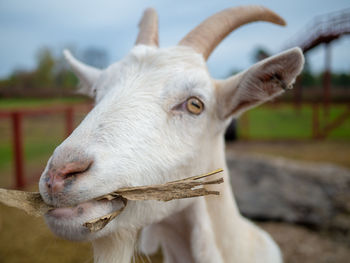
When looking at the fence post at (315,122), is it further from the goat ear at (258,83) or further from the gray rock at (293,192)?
the goat ear at (258,83)

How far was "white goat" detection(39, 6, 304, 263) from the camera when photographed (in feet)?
3.63

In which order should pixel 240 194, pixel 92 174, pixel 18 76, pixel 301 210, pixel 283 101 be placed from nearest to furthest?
pixel 92 174 → pixel 301 210 → pixel 240 194 → pixel 283 101 → pixel 18 76

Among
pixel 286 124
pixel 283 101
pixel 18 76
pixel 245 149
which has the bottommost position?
pixel 245 149

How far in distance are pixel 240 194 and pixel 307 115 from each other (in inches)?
373

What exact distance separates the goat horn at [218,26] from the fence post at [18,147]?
527cm

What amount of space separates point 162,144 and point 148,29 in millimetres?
1218

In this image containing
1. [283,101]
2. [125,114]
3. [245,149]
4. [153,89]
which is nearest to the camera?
[125,114]

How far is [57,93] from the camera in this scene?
14.1 m

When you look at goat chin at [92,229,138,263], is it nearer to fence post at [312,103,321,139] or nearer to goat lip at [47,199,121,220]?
goat lip at [47,199,121,220]

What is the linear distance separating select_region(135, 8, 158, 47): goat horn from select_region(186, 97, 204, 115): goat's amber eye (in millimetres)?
762

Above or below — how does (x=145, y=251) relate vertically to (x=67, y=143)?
below

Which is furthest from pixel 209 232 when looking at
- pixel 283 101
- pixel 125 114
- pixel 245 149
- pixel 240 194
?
pixel 283 101

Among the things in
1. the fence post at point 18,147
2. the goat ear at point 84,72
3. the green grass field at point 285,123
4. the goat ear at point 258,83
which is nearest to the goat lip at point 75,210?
the goat ear at point 258,83

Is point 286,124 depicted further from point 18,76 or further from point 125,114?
point 18,76
